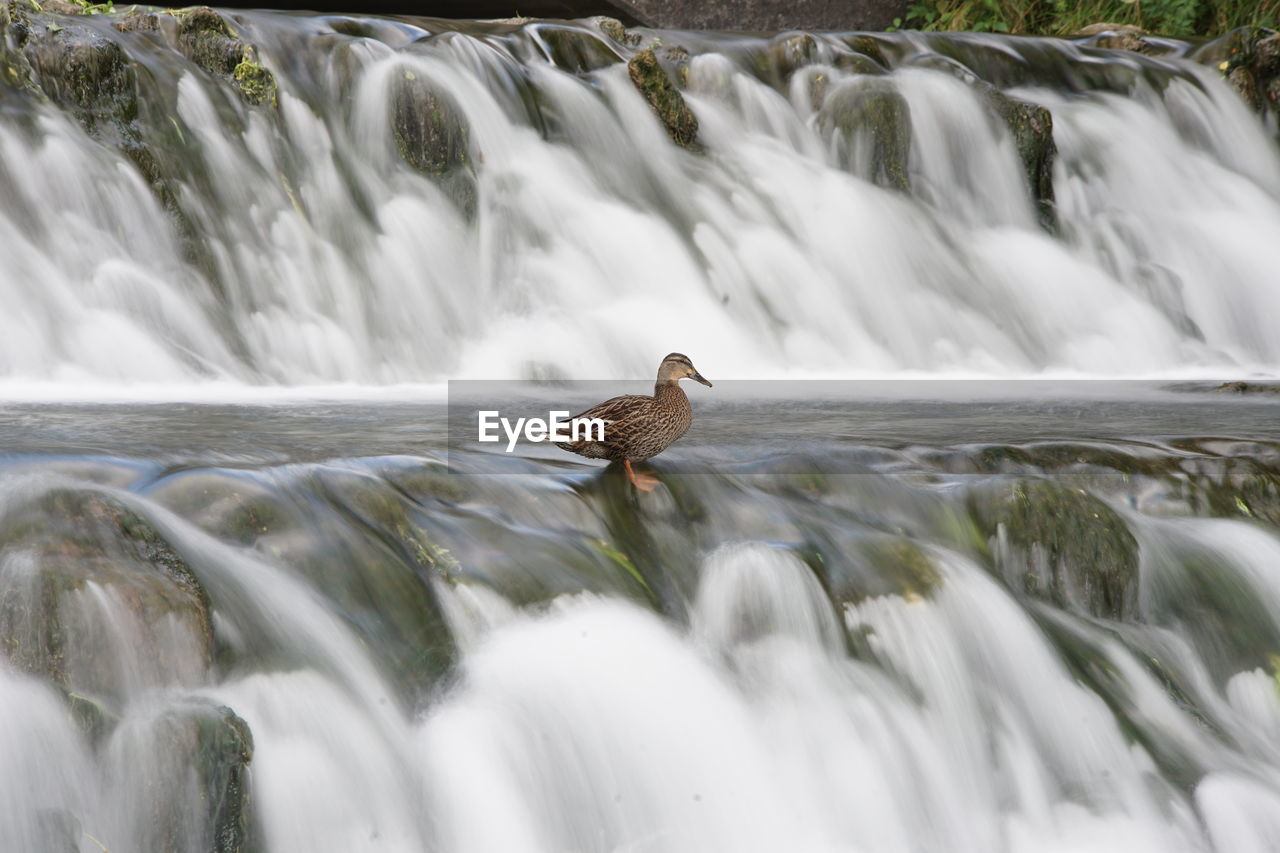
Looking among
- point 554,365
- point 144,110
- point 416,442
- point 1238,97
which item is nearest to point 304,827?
point 416,442

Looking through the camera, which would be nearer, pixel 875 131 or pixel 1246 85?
pixel 875 131

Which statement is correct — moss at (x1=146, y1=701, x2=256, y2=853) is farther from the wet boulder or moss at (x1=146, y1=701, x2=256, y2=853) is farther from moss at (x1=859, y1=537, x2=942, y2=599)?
the wet boulder

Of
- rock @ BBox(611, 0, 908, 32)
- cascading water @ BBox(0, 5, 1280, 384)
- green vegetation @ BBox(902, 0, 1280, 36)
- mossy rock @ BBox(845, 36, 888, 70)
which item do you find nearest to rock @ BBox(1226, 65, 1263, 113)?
cascading water @ BBox(0, 5, 1280, 384)

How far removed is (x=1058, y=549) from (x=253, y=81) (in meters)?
5.26

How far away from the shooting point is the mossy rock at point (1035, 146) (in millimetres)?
8789

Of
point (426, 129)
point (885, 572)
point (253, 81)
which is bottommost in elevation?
point (885, 572)

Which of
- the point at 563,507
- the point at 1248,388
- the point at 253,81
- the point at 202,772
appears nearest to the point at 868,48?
the point at 1248,388

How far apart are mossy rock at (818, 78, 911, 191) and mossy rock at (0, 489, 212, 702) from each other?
6462 millimetres

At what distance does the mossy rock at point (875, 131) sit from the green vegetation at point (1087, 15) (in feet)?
12.8

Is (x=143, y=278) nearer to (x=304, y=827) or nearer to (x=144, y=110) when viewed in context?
(x=144, y=110)

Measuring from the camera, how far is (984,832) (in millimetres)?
3291

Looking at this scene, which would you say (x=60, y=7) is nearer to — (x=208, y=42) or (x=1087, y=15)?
(x=208, y=42)

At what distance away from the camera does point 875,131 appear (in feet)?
28.4

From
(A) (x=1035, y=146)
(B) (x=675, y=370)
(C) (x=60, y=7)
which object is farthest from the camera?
(A) (x=1035, y=146)
